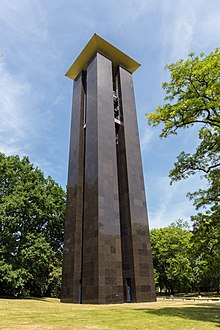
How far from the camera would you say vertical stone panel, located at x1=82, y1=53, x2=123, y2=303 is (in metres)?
18.5

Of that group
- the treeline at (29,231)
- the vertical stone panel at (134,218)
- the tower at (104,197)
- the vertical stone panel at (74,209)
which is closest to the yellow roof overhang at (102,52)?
the tower at (104,197)

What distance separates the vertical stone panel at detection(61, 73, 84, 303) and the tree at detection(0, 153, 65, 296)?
3.95 metres

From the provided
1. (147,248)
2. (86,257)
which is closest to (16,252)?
(86,257)

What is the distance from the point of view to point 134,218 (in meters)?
22.5

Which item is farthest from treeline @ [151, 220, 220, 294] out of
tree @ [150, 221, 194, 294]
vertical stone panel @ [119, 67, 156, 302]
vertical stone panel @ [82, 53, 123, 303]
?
vertical stone panel @ [82, 53, 123, 303]

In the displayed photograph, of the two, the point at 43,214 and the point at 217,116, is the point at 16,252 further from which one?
the point at 217,116

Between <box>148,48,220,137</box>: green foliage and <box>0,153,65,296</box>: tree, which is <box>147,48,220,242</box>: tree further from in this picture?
<box>0,153,65,296</box>: tree

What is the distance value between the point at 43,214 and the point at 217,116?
21.9m

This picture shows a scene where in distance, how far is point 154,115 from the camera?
12.9m

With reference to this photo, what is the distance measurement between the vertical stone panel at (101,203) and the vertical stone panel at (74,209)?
161cm

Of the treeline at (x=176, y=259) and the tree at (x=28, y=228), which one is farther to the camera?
the treeline at (x=176, y=259)

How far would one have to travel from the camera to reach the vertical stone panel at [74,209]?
21177 millimetres

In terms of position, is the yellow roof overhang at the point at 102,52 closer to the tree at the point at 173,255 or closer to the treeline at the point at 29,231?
the treeline at the point at 29,231

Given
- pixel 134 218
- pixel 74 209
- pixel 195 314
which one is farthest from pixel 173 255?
pixel 195 314
